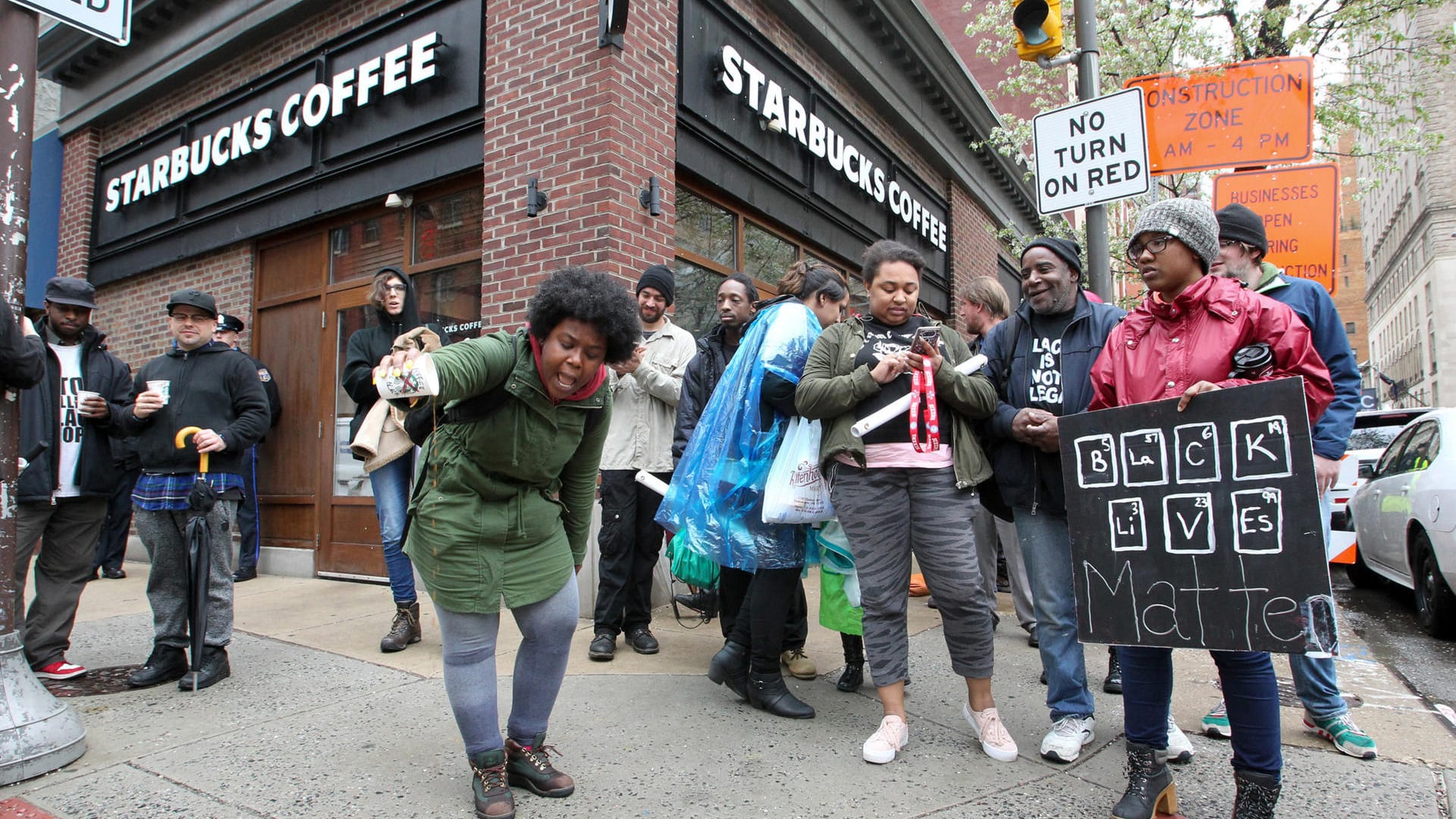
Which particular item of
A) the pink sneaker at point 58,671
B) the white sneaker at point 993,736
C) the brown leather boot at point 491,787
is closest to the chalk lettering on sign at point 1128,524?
the white sneaker at point 993,736

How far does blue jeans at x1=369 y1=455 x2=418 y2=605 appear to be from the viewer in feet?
15.1

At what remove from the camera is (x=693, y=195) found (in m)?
6.80

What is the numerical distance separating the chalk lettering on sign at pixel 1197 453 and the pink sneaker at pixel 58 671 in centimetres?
483

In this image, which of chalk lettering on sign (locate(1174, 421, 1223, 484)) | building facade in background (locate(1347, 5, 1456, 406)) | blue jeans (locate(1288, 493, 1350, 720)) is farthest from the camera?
building facade in background (locate(1347, 5, 1456, 406))

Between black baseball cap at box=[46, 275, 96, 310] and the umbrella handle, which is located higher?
black baseball cap at box=[46, 275, 96, 310]

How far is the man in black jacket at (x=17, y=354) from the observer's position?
3090mm

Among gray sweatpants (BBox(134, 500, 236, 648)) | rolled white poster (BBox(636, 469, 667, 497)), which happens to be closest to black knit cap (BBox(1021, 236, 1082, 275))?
rolled white poster (BBox(636, 469, 667, 497))

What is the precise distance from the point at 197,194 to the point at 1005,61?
14671mm

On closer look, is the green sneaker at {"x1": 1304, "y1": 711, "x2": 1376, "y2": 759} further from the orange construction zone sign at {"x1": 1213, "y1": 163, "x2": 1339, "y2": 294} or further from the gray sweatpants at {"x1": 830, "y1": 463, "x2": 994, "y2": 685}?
the orange construction zone sign at {"x1": 1213, "y1": 163, "x2": 1339, "y2": 294}

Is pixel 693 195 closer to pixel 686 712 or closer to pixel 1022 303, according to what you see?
pixel 1022 303

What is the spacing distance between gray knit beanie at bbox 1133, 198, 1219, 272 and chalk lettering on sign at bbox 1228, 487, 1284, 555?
72 centimetres

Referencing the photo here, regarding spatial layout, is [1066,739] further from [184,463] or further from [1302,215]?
[1302,215]

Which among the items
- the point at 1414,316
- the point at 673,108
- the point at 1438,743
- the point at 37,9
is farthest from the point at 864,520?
the point at 1414,316

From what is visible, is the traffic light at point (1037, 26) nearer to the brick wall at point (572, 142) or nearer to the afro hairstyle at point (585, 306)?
the brick wall at point (572, 142)
